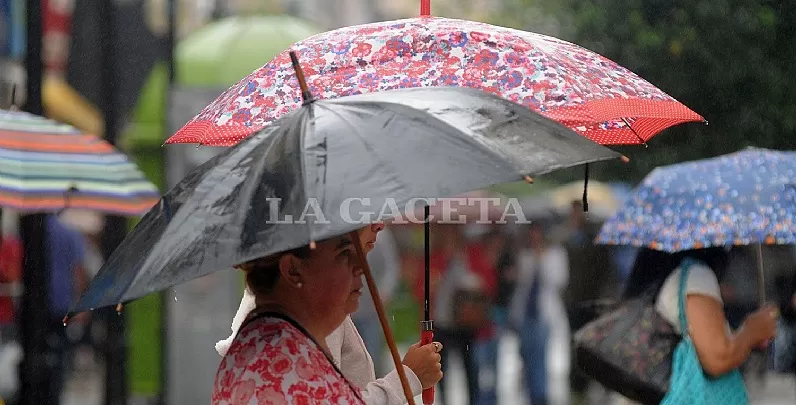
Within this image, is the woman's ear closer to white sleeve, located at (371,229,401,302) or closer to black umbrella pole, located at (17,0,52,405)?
black umbrella pole, located at (17,0,52,405)

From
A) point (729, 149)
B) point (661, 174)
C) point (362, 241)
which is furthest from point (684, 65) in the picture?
point (362, 241)

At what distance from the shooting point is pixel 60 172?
250 inches

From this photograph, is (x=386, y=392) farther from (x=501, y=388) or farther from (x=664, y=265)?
(x=501, y=388)

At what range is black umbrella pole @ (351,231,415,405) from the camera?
329 centimetres

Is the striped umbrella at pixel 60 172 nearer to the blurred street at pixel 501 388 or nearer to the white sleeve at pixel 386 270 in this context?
the white sleeve at pixel 386 270

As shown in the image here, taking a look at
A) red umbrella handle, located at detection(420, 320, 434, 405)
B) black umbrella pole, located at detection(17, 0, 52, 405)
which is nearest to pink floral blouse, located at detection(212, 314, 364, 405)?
red umbrella handle, located at detection(420, 320, 434, 405)

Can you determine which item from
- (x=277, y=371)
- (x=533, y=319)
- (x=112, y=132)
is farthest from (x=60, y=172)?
(x=533, y=319)

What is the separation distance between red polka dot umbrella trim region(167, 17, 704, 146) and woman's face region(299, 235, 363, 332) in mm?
1004

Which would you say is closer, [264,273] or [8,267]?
[264,273]

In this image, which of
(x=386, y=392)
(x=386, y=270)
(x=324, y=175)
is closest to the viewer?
(x=324, y=175)

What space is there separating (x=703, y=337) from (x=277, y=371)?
2.57 metres

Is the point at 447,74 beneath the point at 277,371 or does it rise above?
above

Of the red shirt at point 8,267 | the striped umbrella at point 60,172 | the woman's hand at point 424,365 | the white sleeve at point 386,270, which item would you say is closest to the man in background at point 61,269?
the red shirt at point 8,267

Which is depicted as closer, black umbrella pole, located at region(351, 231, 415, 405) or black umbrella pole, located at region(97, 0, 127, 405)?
black umbrella pole, located at region(351, 231, 415, 405)
